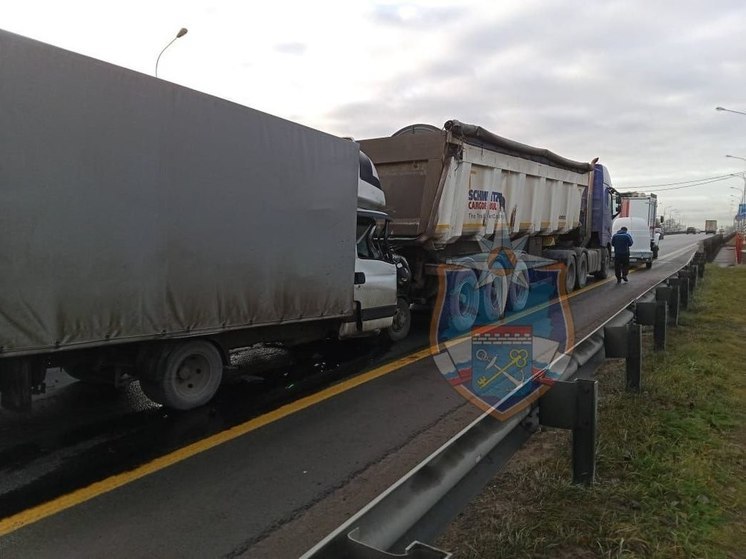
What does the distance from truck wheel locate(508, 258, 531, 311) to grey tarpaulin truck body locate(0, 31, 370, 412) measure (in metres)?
6.19

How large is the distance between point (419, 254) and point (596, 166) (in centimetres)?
940

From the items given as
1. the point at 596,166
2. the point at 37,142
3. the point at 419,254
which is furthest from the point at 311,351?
the point at 596,166

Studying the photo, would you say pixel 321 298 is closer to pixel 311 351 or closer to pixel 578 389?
pixel 311 351

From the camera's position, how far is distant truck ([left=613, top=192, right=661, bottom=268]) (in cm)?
2230

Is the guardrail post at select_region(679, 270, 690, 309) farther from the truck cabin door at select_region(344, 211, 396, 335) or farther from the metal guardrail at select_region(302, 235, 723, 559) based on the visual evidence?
the metal guardrail at select_region(302, 235, 723, 559)

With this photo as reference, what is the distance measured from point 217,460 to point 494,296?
7.29m

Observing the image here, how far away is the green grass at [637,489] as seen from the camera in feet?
9.37

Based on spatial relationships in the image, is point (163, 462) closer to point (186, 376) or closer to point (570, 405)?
point (186, 376)

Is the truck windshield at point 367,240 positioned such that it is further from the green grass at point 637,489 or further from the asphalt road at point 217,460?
the green grass at point 637,489

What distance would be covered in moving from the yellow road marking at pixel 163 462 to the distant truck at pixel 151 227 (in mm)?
716

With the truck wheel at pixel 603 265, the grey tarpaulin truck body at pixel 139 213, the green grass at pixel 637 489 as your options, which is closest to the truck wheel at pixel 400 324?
the grey tarpaulin truck body at pixel 139 213

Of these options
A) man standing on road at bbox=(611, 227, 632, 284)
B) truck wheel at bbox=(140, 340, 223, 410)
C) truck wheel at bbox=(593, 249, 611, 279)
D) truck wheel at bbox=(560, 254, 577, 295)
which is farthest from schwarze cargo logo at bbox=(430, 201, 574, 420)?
truck wheel at bbox=(593, 249, 611, 279)

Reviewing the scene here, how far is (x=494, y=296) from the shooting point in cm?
1050

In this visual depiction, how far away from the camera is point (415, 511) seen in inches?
78.0
